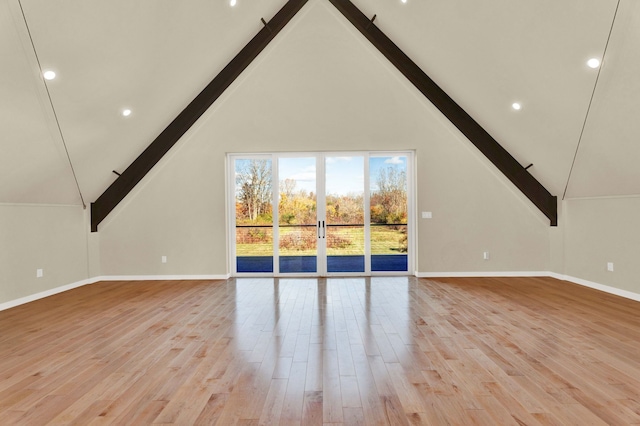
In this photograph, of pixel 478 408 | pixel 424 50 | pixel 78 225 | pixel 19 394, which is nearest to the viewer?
pixel 478 408

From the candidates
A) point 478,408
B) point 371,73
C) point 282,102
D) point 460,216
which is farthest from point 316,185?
point 478,408

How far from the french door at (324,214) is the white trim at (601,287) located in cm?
250

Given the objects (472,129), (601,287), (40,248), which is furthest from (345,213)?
(40,248)

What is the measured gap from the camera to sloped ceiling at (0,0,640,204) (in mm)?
3502

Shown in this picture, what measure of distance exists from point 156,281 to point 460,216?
5528 mm

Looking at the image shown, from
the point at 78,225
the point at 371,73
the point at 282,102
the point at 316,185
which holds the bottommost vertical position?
the point at 78,225

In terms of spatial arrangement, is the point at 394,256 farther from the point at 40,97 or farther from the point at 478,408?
the point at 40,97

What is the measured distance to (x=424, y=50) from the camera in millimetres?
5645

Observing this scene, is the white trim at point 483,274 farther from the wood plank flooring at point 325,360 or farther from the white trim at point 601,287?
the wood plank flooring at point 325,360

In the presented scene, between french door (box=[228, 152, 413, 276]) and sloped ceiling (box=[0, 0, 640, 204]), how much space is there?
1.78 meters

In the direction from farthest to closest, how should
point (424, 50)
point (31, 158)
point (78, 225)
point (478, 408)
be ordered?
point (78, 225)
point (424, 50)
point (31, 158)
point (478, 408)

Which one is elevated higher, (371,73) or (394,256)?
(371,73)

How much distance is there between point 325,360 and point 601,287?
481 cm

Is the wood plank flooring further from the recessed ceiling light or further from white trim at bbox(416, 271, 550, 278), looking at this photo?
the recessed ceiling light
